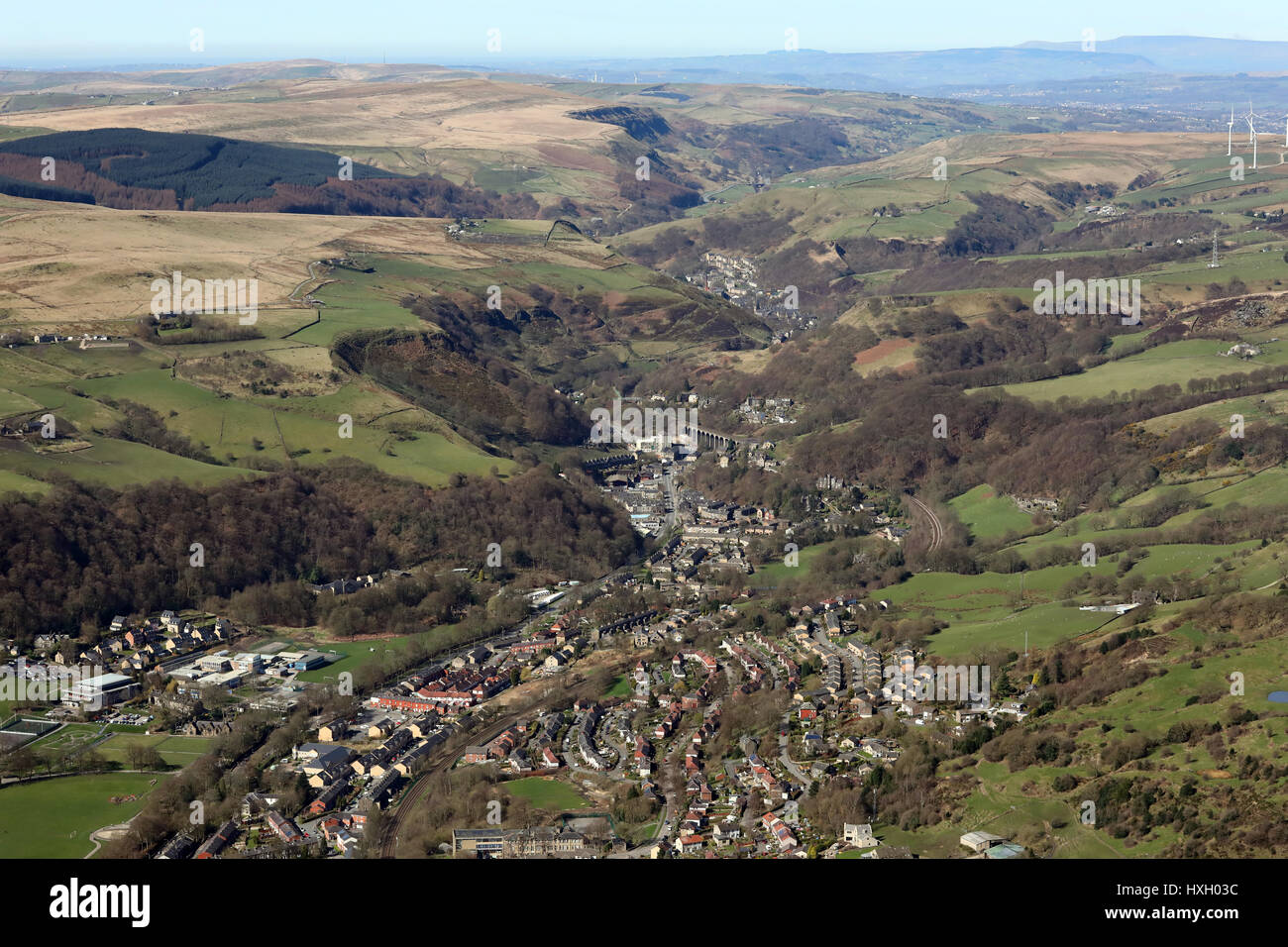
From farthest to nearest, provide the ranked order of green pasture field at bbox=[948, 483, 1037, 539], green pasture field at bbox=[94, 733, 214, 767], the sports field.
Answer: green pasture field at bbox=[948, 483, 1037, 539] → green pasture field at bbox=[94, 733, 214, 767] → the sports field

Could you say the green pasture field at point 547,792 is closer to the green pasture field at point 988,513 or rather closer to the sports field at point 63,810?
the sports field at point 63,810

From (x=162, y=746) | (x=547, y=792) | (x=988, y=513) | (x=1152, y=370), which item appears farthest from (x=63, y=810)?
(x=1152, y=370)

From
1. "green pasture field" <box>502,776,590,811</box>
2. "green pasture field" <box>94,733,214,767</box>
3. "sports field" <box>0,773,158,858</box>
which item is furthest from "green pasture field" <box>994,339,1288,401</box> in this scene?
"sports field" <box>0,773,158,858</box>

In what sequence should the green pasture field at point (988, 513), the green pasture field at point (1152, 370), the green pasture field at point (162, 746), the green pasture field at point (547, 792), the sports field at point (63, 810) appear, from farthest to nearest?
the green pasture field at point (1152, 370) → the green pasture field at point (988, 513) → the green pasture field at point (162, 746) → the green pasture field at point (547, 792) → the sports field at point (63, 810)

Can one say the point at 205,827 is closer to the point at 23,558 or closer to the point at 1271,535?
the point at 23,558

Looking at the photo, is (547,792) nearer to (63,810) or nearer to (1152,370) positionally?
(63,810)

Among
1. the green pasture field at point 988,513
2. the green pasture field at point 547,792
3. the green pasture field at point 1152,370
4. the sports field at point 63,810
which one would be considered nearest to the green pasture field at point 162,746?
the sports field at point 63,810

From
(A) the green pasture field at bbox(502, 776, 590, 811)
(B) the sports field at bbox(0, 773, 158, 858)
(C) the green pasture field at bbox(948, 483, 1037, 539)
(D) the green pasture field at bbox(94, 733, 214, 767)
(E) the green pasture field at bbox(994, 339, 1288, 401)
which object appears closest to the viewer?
(B) the sports field at bbox(0, 773, 158, 858)

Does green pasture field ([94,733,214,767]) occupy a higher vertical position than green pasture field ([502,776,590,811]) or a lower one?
lower

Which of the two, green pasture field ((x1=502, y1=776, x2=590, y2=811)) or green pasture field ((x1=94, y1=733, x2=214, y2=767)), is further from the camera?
green pasture field ((x1=94, y1=733, x2=214, y2=767))

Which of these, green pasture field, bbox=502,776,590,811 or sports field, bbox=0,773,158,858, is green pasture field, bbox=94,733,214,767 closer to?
sports field, bbox=0,773,158,858

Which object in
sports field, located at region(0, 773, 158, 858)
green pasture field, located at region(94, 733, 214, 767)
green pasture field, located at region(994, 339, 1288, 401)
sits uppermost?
green pasture field, located at region(994, 339, 1288, 401)
